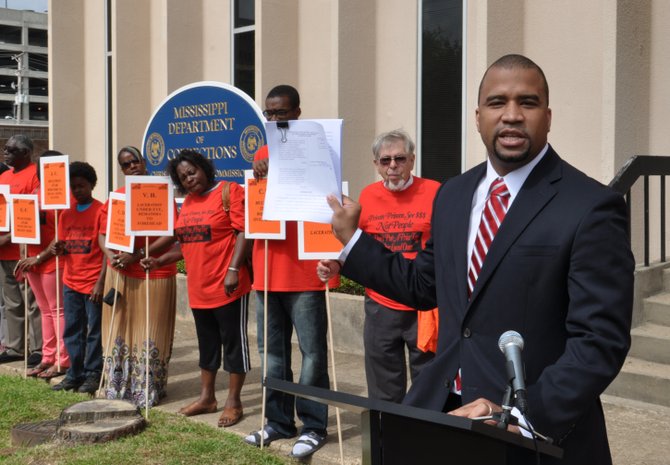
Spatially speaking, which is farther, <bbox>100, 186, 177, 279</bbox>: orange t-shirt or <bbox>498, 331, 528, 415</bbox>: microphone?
<bbox>100, 186, 177, 279</bbox>: orange t-shirt

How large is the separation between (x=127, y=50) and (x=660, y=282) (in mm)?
10270

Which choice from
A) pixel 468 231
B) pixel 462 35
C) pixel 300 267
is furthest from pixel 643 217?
pixel 468 231

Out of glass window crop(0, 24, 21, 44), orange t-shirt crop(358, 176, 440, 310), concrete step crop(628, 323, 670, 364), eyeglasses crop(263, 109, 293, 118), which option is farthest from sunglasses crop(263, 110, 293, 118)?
glass window crop(0, 24, 21, 44)

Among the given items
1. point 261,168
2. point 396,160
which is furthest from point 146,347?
point 396,160

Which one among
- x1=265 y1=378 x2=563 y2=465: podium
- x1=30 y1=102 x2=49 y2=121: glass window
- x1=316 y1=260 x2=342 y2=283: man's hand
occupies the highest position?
x1=30 y1=102 x2=49 y2=121: glass window

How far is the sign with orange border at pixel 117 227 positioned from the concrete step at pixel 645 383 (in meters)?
4.25

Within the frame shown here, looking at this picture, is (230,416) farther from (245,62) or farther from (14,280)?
(245,62)

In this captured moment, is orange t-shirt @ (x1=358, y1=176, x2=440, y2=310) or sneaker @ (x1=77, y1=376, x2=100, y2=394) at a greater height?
orange t-shirt @ (x1=358, y1=176, x2=440, y2=310)

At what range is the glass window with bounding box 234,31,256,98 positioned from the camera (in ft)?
42.6

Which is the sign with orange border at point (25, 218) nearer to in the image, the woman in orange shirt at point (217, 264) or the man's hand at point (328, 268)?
the woman in orange shirt at point (217, 264)

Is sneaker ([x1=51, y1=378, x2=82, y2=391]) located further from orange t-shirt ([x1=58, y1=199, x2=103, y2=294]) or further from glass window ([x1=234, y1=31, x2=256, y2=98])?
glass window ([x1=234, y1=31, x2=256, y2=98])

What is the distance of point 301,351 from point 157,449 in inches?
48.8

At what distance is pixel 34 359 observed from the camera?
900cm

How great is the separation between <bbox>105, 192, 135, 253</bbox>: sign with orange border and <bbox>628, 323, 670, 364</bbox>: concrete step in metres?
4.40
